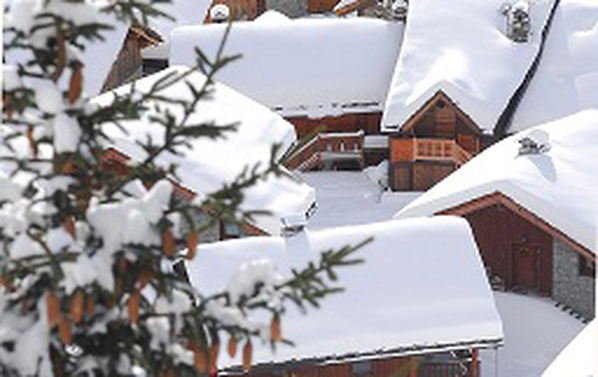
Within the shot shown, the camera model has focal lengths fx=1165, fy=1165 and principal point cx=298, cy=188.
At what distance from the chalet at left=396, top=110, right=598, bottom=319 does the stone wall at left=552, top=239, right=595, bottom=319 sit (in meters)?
0.02

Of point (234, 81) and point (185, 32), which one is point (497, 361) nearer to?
point (234, 81)

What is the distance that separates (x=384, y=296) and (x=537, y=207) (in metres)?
4.96

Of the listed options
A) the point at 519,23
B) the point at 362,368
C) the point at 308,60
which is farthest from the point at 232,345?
the point at 308,60

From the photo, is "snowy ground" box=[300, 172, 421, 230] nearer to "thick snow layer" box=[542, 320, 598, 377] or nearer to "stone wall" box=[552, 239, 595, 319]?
"stone wall" box=[552, 239, 595, 319]

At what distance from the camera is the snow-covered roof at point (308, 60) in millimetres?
34000

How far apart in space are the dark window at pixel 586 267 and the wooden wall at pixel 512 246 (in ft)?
2.73

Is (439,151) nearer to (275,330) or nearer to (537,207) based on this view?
(537,207)

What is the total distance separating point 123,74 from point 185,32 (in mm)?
2274

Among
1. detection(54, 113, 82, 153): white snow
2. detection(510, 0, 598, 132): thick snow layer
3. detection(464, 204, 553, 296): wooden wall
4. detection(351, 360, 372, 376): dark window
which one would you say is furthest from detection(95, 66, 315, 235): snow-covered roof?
detection(54, 113, 82, 153): white snow

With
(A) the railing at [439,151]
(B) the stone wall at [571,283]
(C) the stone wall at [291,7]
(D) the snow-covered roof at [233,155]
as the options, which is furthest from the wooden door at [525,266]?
(C) the stone wall at [291,7]

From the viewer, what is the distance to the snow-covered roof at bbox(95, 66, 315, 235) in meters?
23.0

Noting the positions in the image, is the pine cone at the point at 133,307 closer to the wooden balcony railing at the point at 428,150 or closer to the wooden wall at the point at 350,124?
the wooden balcony railing at the point at 428,150

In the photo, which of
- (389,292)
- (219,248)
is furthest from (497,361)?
(219,248)

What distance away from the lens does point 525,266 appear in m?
25.8
